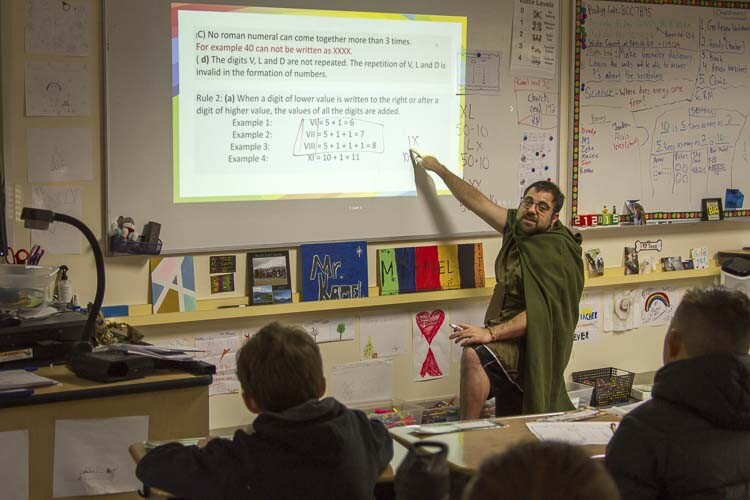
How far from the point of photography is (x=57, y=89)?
3.64 m

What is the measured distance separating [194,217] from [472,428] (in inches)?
70.0

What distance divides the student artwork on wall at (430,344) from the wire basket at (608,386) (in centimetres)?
81

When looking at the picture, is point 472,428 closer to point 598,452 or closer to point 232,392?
point 598,452

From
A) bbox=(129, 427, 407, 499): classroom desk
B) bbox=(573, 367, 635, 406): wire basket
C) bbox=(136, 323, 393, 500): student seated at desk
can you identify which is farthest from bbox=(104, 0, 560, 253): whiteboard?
bbox=(136, 323, 393, 500): student seated at desk

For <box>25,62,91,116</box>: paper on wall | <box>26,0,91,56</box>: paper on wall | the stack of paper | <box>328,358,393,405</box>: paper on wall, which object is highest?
<box>26,0,91,56</box>: paper on wall

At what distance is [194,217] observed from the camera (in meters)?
3.93

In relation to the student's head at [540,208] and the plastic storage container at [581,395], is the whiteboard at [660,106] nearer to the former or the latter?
the student's head at [540,208]

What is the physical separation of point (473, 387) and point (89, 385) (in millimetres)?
1837

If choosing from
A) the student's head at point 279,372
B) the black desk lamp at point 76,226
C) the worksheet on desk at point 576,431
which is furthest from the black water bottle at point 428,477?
the black desk lamp at point 76,226

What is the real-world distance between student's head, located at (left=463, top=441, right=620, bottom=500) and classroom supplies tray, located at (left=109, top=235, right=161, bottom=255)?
9.60 ft

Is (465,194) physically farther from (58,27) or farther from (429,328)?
(58,27)

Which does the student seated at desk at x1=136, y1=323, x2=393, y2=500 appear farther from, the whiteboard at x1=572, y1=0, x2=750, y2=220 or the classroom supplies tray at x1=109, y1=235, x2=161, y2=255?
the whiteboard at x1=572, y1=0, x2=750, y2=220

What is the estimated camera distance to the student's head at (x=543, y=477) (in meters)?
0.98

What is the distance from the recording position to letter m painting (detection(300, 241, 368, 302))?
4.16 metres
